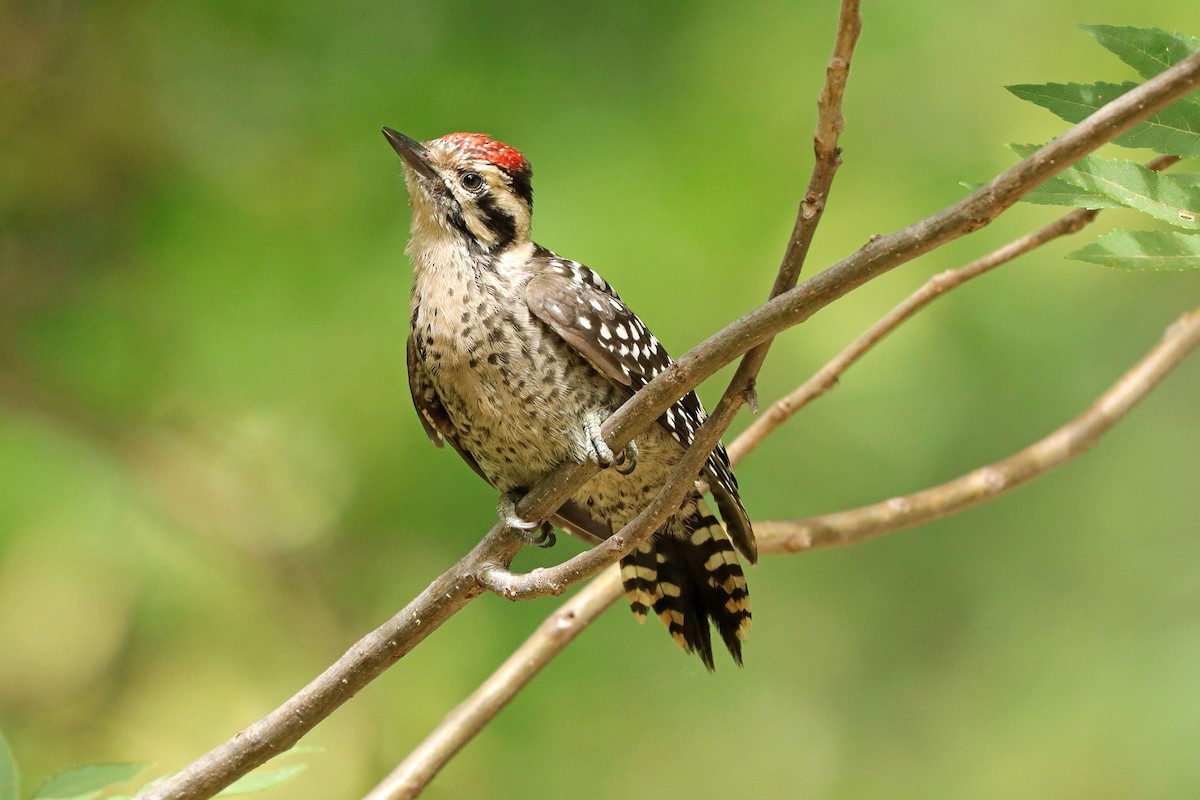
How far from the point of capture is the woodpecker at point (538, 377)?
1762 mm

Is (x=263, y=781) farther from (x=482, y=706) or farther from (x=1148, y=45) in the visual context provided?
(x=1148, y=45)

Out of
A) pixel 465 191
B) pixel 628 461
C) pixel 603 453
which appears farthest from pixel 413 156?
pixel 603 453

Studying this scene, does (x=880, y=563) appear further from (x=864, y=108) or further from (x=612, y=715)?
(x=864, y=108)

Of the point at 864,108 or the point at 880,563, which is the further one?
the point at 880,563

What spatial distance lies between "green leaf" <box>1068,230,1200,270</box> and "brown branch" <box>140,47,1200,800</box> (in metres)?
0.21

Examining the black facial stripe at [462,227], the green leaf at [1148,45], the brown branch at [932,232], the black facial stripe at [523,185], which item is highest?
the black facial stripe at [523,185]

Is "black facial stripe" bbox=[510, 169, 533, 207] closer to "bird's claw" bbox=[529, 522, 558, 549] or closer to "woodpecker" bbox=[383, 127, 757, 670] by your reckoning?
"woodpecker" bbox=[383, 127, 757, 670]

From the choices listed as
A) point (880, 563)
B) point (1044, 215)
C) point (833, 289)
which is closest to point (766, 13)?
point (1044, 215)

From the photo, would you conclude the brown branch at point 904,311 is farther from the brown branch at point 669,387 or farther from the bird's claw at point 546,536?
the brown branch at point 669,387

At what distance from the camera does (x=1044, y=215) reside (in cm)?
306

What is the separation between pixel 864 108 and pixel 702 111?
17.4 inches

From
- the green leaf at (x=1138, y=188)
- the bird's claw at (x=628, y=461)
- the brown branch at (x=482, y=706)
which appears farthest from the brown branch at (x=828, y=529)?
the green leaf at (x=1138, y=188)

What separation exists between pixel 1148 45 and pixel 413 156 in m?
1.16

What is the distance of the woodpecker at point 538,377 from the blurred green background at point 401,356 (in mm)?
891
